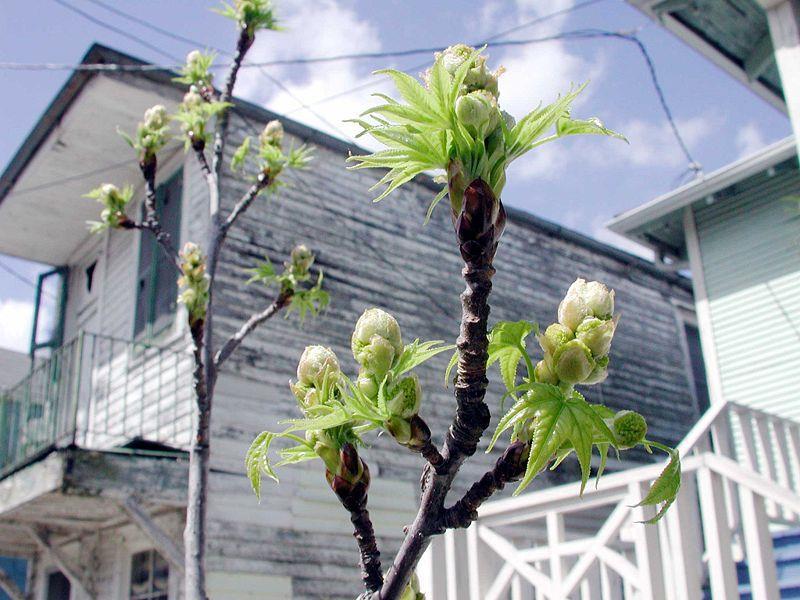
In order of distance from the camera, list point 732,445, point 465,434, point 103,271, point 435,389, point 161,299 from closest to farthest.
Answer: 1. point 465,434
2. point 732,445
3. point 161,299
4. point 435,389
5. point 103,271

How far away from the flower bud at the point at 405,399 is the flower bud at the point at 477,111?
13.2 inches

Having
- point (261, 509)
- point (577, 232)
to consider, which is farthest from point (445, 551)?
point (577, 232)

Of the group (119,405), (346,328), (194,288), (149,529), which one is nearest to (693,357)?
(346,328)

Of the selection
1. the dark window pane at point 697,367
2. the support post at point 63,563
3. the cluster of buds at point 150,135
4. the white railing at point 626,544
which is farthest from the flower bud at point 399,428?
the dark window pane at point 697,367

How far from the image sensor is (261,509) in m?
8.09

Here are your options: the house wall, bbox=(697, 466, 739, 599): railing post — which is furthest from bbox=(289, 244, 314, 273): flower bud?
bbox=(697, 466, 739, 599): railing post

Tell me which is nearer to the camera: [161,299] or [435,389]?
[161,299]

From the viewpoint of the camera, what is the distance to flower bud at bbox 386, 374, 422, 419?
46.9 inches

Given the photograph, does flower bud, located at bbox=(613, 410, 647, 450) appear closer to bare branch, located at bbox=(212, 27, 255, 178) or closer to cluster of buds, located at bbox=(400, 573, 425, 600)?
cluster of buds, located at bbox=(400, 573, 425, 600)

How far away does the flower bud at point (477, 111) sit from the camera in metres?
1.10

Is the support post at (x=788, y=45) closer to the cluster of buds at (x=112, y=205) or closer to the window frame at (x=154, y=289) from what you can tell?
the cluster of buds at (x=112, y=205)

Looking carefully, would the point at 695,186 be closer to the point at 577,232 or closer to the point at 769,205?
the point at 769,205

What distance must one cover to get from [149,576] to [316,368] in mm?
7974

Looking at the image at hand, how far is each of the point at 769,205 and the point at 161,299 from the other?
20.6 feet
